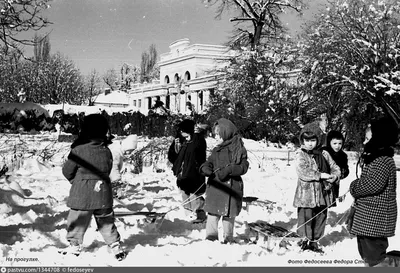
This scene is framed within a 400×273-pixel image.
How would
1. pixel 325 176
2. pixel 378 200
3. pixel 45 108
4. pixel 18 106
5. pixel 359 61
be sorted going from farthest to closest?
pixel 45 108 < pixel 18 106 < pixel 359 61 < pixel 325 176 < pixel 378 200

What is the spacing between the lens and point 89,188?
3.73 m

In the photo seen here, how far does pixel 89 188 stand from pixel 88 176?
0.10 m

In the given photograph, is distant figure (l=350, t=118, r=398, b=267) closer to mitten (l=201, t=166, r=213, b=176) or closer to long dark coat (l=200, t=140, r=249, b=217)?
long dark coat (l=200, t=140, r=249, b=217)

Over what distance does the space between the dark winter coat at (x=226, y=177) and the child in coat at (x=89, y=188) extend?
1.02 meters

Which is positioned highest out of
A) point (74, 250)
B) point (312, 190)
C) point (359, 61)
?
point (359, 61)

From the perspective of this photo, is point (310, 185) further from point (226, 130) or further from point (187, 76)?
point (187, 76)

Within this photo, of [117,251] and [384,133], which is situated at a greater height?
[384,133]

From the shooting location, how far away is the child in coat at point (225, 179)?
431 cm

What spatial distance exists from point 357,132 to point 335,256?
10.6 meters

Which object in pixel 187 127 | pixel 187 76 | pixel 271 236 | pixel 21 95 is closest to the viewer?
pixel 271 236

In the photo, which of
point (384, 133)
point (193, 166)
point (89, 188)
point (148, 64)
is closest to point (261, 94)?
point (148, 64)

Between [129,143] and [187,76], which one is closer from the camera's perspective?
[129,143]

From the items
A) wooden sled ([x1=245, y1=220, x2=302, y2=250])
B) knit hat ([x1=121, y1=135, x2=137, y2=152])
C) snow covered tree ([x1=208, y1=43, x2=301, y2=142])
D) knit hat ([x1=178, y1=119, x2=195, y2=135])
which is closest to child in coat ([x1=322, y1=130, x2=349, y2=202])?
wooden sled ([x1=245, y1=220, x2=302, y2=250])

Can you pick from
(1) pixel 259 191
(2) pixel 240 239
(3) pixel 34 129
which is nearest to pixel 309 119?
(1) pixel 259 191
